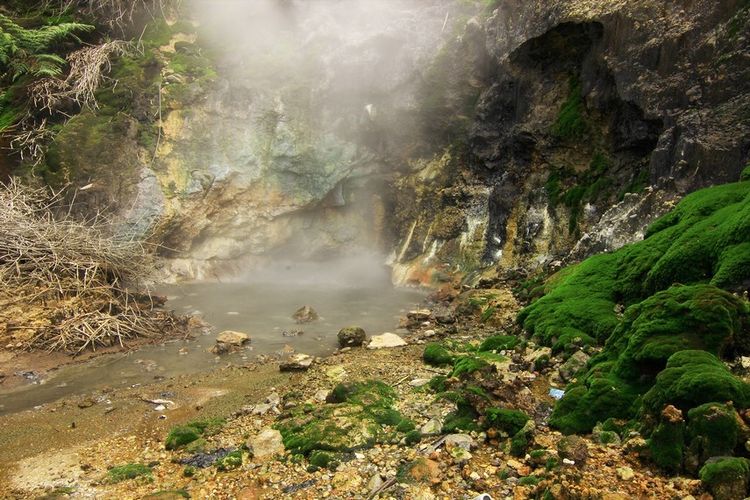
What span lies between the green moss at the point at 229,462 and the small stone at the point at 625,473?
3879mm

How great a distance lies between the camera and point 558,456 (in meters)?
4.61

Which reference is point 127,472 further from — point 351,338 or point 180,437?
point 351,338

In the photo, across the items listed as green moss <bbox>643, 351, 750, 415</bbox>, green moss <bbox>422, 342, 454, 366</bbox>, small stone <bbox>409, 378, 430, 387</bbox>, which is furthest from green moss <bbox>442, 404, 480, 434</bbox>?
green moss <bbox>422, 342, 454, 366</bbox>

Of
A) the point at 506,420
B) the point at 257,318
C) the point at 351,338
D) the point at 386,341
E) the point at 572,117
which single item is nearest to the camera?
the point at 506,420

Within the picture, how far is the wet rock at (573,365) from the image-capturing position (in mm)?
6684

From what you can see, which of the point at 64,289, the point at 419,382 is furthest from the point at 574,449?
the point at 64,289

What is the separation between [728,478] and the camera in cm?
361

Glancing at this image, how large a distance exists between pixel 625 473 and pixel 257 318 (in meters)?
11.1

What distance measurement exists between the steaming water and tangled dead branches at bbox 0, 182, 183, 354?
35.4 inches

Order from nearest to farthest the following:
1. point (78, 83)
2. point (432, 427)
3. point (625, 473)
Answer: point (625, 473), point (432, 427), point (78, 83)

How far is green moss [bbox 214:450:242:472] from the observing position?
18.7 feet

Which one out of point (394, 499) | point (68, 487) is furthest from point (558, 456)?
point (68, 487)

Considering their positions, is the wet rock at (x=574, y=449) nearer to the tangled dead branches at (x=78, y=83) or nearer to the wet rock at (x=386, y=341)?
the wet rock at (x=386, y=341)

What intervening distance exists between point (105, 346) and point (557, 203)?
12.2 m
